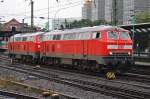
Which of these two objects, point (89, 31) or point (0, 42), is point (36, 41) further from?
point (0, 42)

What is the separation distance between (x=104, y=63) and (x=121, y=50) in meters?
1.58

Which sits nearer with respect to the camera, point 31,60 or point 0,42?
point 31,60

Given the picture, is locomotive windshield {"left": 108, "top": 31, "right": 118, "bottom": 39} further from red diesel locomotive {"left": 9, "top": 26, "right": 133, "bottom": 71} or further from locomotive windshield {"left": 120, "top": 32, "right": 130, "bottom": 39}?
locomotive windshield {"left": 120, "top": 32, "right": 130, "bottom": 39}

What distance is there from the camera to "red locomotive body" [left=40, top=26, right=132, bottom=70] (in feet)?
83.4

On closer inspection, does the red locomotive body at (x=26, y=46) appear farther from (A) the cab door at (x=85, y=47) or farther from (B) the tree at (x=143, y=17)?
(B) the tree at (x=143, y=17)

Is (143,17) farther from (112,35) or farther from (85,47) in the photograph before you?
(112,35)

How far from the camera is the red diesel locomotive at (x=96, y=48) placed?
2544 cm

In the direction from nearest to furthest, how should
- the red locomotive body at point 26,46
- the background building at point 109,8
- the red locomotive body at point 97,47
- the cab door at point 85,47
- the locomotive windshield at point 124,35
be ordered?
the red locomotive body at point 97,47 < the locomotive windshield at point 124,35 < the cab door at point 85,47 < the red locomotive body at point 26,46 < the background building at point 109,8

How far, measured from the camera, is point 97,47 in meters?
25.9

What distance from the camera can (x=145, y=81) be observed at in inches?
891

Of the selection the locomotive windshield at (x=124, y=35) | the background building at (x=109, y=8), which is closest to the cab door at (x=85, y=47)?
the locomotive windshield at (x=124, y=35)

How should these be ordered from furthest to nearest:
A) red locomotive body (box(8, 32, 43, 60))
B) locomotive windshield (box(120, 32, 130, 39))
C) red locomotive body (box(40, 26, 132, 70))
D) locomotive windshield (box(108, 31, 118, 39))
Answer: red locomotive body (box(8, 32, 43, 60))
locomotive windshield (box(120, 32, 130, 39))
locomotive windshield (box(108, 31, 118, 39))
red locomotive body (box(40, 26, 132, 70))

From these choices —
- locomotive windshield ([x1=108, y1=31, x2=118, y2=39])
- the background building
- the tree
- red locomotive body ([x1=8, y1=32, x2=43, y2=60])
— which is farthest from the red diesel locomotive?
the tree

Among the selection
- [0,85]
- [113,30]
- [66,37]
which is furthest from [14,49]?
[0,85]
